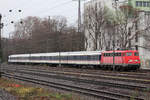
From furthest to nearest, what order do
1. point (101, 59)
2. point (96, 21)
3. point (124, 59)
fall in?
point (96, 21) < point (101, 59) < point (124, 59)

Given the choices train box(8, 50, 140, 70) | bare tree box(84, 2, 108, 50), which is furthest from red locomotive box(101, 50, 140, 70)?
bare tree box(84, 2, 108, 50)

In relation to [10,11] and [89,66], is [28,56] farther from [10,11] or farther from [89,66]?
[10,11]

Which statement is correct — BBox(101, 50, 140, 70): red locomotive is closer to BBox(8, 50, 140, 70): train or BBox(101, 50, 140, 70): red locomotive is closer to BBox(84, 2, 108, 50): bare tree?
BBox(8, 50, 140, 70): train

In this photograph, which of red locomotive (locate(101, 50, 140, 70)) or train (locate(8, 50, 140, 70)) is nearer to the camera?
red locomotive (locate(101, 50, 140, 70))

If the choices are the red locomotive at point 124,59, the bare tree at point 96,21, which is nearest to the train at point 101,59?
the red locomotive at point 124,59

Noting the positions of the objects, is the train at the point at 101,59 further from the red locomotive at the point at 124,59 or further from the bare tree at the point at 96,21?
the bare tree at the point at 96,21

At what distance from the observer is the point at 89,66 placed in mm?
37344

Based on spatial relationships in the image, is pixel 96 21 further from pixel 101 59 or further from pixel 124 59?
pixel 124 59

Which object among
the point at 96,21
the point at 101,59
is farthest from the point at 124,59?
the point at 96,21

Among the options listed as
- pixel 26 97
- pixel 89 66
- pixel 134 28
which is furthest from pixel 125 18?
pixel 26 97

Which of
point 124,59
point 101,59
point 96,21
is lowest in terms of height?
point 101,59

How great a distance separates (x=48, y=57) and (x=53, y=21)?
28980 millimetres

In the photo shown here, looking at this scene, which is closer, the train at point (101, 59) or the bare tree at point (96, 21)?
the train at point (101, 59)

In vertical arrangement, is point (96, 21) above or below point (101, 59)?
above
